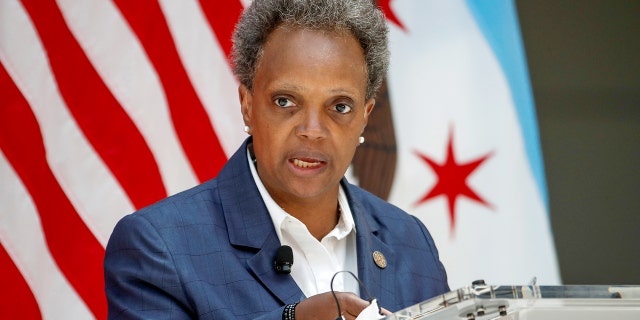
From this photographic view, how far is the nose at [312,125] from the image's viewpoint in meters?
2.29

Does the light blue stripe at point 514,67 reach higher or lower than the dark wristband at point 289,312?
higher

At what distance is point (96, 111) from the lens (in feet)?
11.6

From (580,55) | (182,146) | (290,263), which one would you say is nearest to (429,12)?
(580,55)

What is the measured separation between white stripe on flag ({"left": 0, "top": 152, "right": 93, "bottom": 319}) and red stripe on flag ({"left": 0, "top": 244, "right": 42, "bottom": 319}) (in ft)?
0.05

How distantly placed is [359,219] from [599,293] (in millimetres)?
971

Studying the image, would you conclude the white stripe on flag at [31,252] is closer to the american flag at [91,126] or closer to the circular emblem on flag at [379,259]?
the american flag at [91,126]

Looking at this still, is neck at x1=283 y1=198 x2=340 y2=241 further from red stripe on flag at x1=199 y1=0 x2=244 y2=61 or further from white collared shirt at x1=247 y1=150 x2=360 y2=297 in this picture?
red stripe on flag at x1=199 y1=0 x2=244 y2=61

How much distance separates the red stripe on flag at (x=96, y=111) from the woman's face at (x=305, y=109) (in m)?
1.25

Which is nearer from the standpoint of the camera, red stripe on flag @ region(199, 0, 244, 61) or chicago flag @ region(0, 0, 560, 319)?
chicago flag @ region(0, 0, 560, 319)

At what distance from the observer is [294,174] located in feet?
7.64

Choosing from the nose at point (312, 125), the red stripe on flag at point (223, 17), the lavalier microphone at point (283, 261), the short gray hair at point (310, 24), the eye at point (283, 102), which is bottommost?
the lavalier microphone at point (283, 261)

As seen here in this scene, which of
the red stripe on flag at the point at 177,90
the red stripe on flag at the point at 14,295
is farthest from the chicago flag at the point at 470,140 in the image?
the red stripe on flag at the point at 14,295

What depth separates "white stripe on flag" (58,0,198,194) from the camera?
3.55 meters

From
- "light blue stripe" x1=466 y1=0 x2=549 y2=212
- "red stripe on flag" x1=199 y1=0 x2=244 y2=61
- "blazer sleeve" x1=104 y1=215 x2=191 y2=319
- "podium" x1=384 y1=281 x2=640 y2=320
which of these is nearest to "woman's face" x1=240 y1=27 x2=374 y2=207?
"blazer sleeve" x1=104 y1=215 x2=191 y2=319
